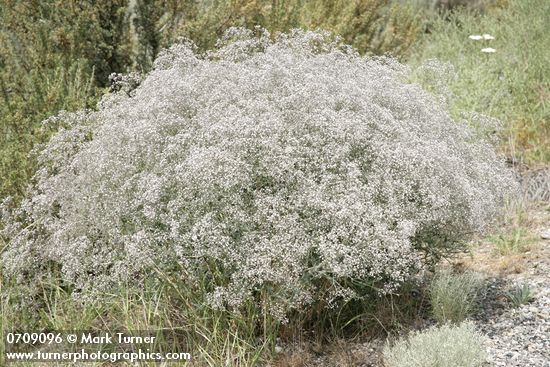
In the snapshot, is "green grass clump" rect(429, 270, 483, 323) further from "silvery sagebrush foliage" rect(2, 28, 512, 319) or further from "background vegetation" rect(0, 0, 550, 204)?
"background vegetation" rect(0, 0, 550, 204)

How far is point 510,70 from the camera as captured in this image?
29.9 feet

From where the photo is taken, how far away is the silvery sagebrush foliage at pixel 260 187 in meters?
4.09

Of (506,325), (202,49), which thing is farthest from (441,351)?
(202,49)

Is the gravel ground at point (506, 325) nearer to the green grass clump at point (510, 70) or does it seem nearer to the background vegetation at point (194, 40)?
the background vegetation at point (194, 40)

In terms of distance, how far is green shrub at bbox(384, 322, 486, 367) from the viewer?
4.03 metres

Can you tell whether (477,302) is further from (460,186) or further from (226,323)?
(226,323)

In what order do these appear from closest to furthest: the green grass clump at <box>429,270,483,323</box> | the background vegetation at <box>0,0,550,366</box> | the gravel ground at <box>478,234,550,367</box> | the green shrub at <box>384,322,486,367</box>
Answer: the green shrub at <box>384,322,486,367</box> < the gravel ground at <box>478,234,550,367</box> < the background vegetation at <box>0,0,550,366</box> < the green grass clump at <box>429,270,483,323</box>

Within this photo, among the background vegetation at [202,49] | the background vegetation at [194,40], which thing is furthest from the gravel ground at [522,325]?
the background vegetation at [194,40]

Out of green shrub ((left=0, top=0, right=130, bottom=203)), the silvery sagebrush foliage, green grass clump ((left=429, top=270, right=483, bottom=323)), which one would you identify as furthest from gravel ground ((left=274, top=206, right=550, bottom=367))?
green shrub ((left=0, top=0, right=130, bottom=203))

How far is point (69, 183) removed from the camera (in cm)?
482

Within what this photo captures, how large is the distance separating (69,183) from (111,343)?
108cm

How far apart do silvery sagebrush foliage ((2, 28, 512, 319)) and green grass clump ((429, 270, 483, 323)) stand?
0.22 meters

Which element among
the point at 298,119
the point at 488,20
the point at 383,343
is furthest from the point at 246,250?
the point at 488,20

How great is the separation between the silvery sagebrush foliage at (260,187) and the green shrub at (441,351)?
0.36 m
